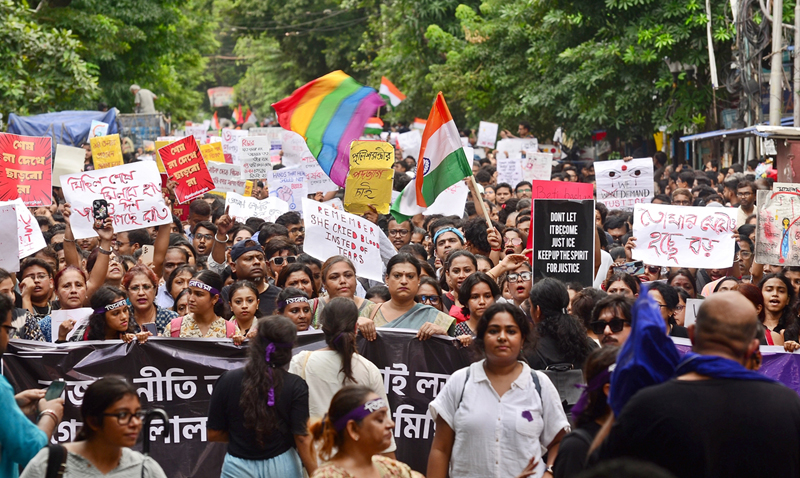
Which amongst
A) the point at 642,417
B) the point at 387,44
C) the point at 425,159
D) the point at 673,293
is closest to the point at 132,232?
the point at 425,159

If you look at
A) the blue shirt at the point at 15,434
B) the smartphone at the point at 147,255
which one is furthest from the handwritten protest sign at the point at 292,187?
the blue shirt at the point at 15,434

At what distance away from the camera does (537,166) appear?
1562 centimetres

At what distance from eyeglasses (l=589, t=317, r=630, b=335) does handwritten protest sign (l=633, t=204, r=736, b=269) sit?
334 cm

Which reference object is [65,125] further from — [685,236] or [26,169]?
[685,236]

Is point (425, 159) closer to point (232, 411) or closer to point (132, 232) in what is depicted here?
point (132, 232)

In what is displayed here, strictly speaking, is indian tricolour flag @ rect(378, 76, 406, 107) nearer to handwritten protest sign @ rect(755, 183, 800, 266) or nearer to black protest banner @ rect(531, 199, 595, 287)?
handwritten protest sign @ rect(755, 183, 800, 266)

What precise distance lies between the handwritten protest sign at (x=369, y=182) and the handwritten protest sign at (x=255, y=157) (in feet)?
15.4

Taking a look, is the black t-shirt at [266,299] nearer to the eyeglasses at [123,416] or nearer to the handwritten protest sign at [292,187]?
the eyeglasses at [123,416]

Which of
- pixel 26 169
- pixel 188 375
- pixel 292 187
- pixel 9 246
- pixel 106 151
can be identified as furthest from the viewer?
pixel 106 151

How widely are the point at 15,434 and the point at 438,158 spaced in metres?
5.45

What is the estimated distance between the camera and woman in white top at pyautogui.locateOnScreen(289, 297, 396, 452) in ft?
16.4

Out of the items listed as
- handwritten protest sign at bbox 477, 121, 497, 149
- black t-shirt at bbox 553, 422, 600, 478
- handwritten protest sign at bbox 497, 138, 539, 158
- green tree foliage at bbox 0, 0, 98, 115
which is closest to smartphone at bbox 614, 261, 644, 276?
black t-shirt at bbox 553, 422, 600, 478

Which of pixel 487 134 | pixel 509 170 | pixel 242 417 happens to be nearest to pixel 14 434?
pixel 242 417

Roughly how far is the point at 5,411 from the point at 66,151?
32.7ft
